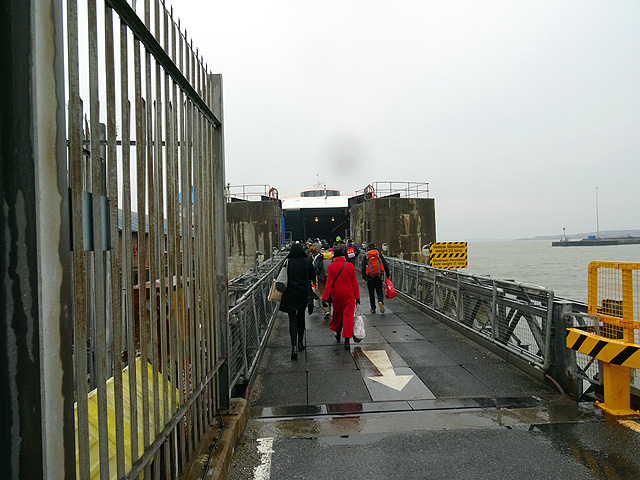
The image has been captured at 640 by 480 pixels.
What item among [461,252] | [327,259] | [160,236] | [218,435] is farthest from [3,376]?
[461,252]

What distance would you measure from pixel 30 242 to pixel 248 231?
22.5 m

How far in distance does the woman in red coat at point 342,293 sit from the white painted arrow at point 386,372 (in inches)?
21.2

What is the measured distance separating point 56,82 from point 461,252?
16.2 m

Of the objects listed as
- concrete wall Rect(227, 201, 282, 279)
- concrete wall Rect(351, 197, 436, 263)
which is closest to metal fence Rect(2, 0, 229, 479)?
concrete wall Rect(351, 197, 436, 263)

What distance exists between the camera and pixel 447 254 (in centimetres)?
1620

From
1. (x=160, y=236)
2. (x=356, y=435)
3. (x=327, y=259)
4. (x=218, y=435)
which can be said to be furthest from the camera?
(x=327, y=259)

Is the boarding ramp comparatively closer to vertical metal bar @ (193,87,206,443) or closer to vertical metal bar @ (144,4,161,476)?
vertical metal bar @ (193,87,206,443)

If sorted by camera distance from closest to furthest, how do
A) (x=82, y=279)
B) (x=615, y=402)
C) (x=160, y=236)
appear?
(x=82, y=279) → (x=160, y=236) → (x=615, y=402)

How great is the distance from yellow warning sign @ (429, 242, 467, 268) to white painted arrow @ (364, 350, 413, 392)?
386 inches

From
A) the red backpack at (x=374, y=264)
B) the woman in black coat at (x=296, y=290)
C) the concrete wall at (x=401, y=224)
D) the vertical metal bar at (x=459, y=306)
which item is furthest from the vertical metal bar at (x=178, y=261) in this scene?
the concrete wall at (x=401, y=224)

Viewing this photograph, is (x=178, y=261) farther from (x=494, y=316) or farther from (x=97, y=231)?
(x=494, y=316)

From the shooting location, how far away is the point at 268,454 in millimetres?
3752

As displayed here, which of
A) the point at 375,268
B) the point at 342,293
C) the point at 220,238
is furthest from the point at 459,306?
the point at 220,238

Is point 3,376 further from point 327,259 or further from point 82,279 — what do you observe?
point 327,259
